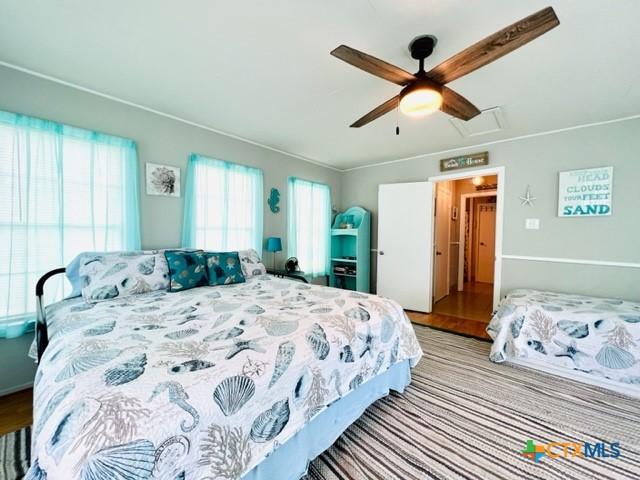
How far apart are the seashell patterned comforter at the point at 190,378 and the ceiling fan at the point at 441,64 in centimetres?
148

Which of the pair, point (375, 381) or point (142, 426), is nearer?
point (142, 426)

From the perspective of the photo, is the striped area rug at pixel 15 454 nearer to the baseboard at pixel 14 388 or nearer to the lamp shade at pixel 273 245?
the baseboard at pixel 14 388

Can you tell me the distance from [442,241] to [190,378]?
192 inches

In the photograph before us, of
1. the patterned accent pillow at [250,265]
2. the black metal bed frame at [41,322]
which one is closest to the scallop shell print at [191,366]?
the black metal bed frame at [41,322]

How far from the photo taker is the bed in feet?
6.87

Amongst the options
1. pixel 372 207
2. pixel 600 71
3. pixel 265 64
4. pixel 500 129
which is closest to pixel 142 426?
pixel 265 64

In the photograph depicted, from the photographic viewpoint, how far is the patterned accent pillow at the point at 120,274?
6.54 ft

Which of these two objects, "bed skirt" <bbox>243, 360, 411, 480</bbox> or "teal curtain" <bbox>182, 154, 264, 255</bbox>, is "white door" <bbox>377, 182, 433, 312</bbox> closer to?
"teal curtain" <bbox>182, 154, 264, 255</bbox>

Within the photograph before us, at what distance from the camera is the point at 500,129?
3.13m

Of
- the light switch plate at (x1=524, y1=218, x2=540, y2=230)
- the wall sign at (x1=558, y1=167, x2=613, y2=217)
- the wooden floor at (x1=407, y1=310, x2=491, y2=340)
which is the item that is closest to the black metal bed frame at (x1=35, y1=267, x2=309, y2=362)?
the wooden floor at (x1=407, y1=310, x2=491, y2=340)

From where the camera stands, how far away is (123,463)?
28.4 inches

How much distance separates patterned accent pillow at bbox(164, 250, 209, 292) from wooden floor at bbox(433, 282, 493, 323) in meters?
3.63

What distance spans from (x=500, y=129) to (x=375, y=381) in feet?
10.6

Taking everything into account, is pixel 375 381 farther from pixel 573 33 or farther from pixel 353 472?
pixel 573 33
